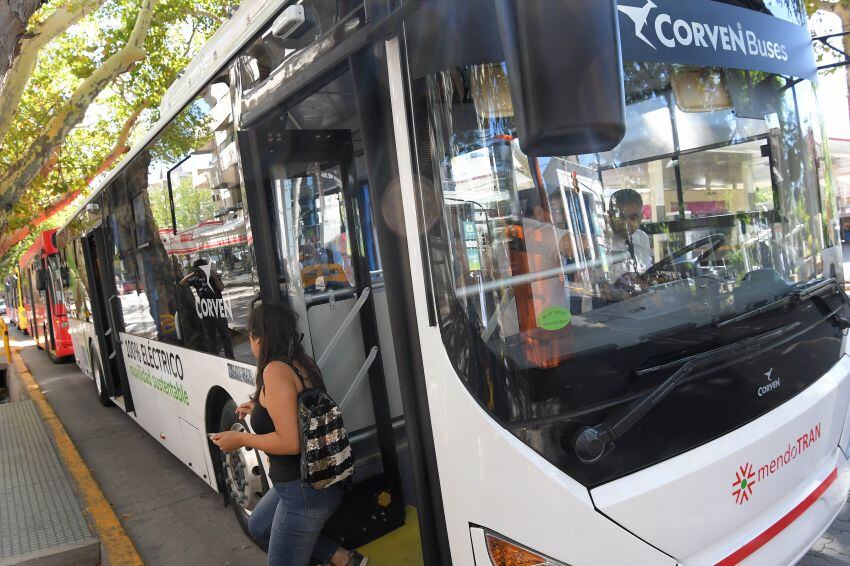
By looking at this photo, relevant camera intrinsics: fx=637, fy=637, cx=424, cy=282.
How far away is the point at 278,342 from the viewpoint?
2.86 m

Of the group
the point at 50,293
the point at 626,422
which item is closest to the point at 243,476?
the point at 626,422

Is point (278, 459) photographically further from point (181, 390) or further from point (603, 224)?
point (181, 390)

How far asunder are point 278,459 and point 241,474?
1.51m

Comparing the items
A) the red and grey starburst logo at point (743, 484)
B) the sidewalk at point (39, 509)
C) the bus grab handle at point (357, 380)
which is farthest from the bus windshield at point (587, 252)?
the sidewalk at point (39, 509)

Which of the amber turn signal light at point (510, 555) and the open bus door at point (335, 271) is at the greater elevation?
the open bus door at point (335, 271)

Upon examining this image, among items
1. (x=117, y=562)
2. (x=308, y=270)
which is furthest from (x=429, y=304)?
(x=117, y=562)

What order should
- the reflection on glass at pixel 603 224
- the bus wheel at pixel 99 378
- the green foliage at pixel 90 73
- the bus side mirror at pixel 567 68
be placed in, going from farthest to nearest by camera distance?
the green foliage at pixel 90 73
the bus wheel at pixel 99 378
the reflection on glass at pixel 603 224
the bus side mirror at pixel 567 68

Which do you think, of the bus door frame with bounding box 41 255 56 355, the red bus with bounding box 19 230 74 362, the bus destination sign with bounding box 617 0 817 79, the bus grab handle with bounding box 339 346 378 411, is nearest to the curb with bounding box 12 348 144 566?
the bus grab handle with bounding box 339 346 378 411

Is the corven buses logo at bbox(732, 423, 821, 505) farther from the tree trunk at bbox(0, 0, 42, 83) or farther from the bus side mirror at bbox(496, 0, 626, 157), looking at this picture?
the tree trunk at bbox(0, 0, 42, 83)

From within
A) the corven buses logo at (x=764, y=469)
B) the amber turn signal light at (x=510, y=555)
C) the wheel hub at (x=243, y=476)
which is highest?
the corven buses logo at (x=764, y=469)

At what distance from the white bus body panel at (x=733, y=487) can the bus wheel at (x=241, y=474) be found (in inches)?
95.9

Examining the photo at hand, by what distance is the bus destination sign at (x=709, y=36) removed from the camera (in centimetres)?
212

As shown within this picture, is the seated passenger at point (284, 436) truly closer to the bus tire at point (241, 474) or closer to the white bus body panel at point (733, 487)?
the bus tire at point (241, 474)

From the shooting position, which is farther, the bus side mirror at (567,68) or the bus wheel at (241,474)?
the bus wheel at (241,474)
